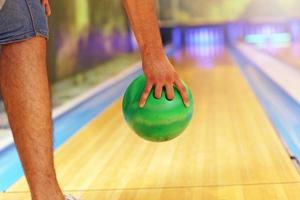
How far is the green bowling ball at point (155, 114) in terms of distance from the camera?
1.26 m

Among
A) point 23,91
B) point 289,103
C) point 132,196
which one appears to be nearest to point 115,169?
point 132,196

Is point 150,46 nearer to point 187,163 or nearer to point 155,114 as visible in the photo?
point 155,114

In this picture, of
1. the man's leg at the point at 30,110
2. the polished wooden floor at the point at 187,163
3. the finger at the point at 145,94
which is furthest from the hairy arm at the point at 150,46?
the polished wooden floor at the point at 187,163

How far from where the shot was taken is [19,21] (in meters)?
1.06

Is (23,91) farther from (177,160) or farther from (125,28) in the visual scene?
(125,28)

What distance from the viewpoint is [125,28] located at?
8266 millimetres

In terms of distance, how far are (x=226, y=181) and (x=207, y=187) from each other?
9 centimetres

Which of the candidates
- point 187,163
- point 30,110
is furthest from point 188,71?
point 30,110

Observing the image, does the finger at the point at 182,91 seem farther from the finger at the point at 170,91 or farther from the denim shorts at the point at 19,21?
the denim shorts at the point at 19,21

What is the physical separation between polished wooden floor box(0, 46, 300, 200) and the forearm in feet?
1.56

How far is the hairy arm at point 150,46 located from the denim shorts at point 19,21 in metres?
0.21

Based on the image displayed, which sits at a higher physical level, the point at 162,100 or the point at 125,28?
the point at 162,100

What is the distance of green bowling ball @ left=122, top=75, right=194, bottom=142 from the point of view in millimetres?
1261

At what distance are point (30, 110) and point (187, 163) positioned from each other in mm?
929
